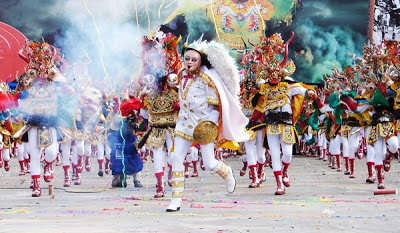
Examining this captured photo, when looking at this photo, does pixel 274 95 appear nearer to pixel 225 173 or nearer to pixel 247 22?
pixel 225 173

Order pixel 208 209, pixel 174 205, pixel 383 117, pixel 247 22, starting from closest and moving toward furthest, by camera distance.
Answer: pixel 174 205
pixel 208 209
pixel 383 117
pixel 247 22

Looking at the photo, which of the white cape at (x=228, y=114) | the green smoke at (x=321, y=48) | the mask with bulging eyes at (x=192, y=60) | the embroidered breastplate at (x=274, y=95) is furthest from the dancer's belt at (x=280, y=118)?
the green smoke at (x=321, y=48)

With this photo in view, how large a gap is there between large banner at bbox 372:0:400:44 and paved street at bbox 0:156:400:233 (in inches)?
A: 705

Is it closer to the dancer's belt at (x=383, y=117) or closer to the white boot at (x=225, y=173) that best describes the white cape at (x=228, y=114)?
the white boot at (x=225, y=173)

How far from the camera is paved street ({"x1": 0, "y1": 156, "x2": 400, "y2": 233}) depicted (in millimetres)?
6805

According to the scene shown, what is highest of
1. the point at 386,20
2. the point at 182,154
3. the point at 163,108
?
the point at 386,20

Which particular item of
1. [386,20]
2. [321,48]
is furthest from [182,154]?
[386,20]

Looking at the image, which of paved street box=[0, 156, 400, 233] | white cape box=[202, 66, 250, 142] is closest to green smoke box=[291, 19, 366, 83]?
paved street box=[0, 156, 400, 233]

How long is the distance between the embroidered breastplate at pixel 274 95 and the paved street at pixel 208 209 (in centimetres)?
133

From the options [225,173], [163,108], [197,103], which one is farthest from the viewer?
[163,108]

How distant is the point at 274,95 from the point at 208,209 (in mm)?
3076

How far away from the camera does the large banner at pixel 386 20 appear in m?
29.6

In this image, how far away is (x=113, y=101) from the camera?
556 inches

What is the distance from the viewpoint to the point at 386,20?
2973cm
